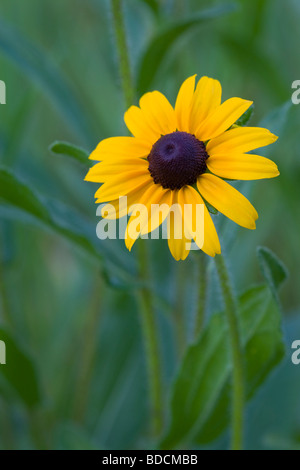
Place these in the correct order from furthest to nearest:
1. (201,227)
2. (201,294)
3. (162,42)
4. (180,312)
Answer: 1. (180,312)
2. (162,42)
3. (201,294)
4. (201,227)

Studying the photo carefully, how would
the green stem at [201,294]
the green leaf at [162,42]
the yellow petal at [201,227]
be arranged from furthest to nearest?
the green leaf at [162,42]
the green stem at [201,294]
the yellow petal at [201,227]

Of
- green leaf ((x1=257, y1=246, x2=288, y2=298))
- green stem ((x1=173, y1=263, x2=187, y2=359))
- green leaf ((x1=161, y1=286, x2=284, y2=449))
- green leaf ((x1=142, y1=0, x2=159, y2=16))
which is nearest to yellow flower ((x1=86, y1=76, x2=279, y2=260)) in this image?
green leaf ((x1=257, y1=246, x2=288, y2=298))

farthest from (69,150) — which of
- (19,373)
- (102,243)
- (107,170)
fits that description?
(19,373)

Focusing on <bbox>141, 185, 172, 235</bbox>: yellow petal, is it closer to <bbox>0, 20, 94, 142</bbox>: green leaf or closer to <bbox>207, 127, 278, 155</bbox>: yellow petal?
<bbox>207, 127, 278, 155</bbox>: yellow petal

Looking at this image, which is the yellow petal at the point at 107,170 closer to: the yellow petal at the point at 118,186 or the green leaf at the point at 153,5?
the yellow petal at the point at 118,186

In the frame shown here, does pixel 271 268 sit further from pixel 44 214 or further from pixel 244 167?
pixel 44 214

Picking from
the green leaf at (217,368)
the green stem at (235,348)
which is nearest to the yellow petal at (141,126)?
the green stem at (235,348)
